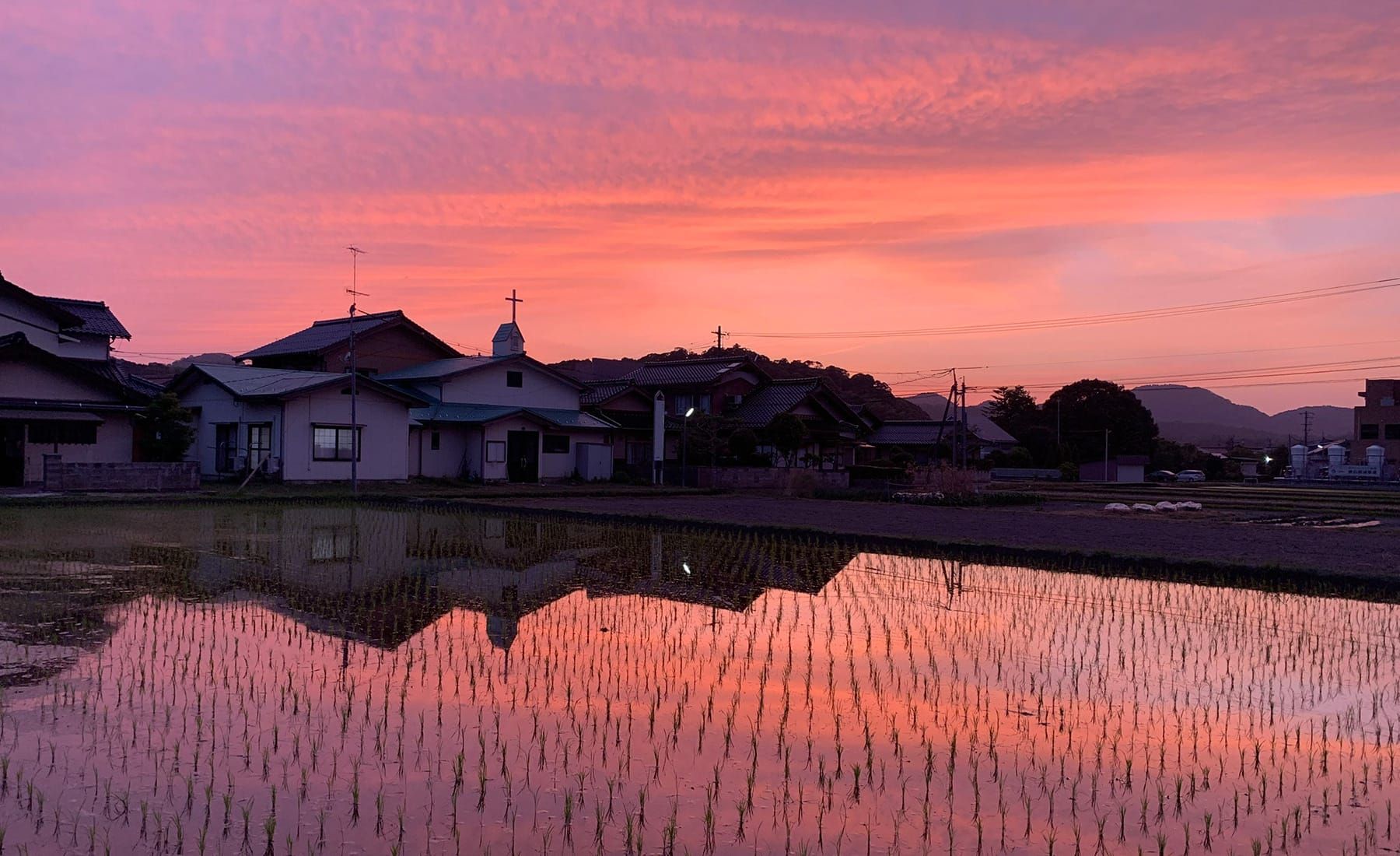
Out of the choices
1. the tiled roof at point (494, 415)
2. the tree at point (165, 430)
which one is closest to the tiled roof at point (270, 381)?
the tree at point (165, 430)

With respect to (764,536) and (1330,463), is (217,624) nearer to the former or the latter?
(764,536)

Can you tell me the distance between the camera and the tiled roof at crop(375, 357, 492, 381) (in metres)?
38.1

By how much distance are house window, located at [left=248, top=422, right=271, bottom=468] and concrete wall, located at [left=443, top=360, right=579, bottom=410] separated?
23.6 feet

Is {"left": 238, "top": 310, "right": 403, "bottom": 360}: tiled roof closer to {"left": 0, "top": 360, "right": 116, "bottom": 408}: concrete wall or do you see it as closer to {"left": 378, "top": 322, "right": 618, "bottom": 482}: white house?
{"left": 378, "top": 322, "right": 618, "bottom": 482}: white house

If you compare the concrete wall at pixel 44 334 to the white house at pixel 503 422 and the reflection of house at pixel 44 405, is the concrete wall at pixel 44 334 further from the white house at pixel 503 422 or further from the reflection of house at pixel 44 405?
the white house at pixel 503 422

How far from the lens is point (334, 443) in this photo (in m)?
32.0

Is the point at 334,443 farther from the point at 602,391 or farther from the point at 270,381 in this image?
→ the point at 602,391

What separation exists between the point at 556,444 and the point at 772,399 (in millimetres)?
12114

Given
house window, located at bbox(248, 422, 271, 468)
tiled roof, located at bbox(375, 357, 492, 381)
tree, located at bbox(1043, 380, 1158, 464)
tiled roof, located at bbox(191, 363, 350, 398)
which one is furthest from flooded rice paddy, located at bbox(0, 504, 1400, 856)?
tree, located at bbox(1043, 380, 1158, 464)

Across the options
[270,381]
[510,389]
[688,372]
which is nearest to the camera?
[270,381]

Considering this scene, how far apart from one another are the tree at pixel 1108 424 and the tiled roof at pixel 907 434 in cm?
1264

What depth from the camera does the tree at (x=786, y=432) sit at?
4206cm

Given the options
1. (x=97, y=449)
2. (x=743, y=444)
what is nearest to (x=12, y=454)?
(x=97, y=449)

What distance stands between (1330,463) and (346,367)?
59425 millimetres
